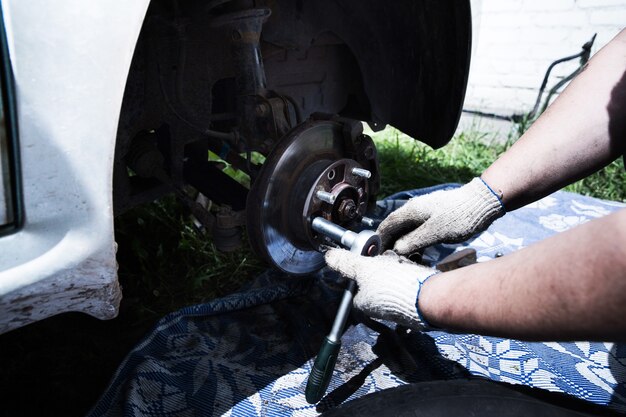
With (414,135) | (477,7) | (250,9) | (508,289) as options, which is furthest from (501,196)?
(477,7)

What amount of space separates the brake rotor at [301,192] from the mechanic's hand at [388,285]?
33cm

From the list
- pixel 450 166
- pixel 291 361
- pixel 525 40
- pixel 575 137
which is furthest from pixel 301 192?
pixel 525 40

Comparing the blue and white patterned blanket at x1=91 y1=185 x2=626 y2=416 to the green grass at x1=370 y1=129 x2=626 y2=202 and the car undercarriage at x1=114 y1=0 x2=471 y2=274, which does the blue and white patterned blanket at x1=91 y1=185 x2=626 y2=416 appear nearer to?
the car undercarriage at x1=114 y1=0 x2=471 y2=274

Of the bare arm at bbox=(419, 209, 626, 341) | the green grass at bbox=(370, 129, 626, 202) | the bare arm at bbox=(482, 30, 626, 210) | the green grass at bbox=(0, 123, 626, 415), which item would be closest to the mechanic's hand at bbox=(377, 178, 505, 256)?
the bare arm at bbox=(482, 30, 626, 210)

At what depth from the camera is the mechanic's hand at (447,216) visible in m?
1.00

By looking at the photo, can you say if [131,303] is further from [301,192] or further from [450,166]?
[450,166]

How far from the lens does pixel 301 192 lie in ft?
4.07

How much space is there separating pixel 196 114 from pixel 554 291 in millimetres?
921

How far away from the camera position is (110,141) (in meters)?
0.67

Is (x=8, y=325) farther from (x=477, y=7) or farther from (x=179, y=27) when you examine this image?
(x=477, y=7)

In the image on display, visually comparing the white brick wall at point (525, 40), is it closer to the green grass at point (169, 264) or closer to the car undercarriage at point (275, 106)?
the car undercarriage at point (275, 106)

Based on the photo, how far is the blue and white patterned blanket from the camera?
1113 mm

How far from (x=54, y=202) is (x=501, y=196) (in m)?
0.85

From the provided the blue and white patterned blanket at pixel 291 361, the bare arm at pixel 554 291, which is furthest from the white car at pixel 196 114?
the bare arm at pixel 554 291
